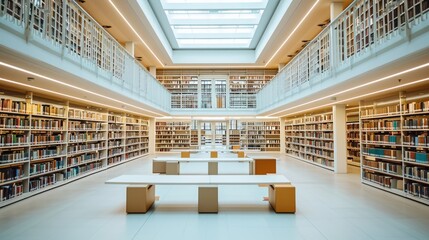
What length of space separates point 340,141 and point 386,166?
8.20ft

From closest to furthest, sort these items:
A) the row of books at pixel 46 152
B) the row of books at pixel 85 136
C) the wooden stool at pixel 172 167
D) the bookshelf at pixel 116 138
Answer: the row of books at pixel 46 152, the row of books at pixel 85 136, the wooden stool at pixel 172 167, the bookshelf at pixel 116 138

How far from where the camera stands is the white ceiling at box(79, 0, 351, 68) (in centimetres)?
898

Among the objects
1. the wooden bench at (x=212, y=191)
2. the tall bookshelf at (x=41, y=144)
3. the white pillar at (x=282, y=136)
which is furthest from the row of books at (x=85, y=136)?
the white pillar at (x=282, y=136)

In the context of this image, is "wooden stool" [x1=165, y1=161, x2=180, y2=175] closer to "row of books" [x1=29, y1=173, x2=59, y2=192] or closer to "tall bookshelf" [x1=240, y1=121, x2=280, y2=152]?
"row of books" [x1=29, y1=173, x2=59, y2=192]

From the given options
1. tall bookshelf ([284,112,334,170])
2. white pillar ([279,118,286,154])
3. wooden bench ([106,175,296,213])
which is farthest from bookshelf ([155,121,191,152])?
wooden bench ([106,175,296,213])

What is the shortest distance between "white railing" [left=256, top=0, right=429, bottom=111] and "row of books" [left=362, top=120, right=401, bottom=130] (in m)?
1.91

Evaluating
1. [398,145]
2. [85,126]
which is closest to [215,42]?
[85,126]

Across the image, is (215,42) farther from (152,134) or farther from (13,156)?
(13,156)

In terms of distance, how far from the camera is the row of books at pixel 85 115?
7.78 meters

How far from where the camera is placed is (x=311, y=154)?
11500 millimetres

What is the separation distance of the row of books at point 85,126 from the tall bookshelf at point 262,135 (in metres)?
9.78

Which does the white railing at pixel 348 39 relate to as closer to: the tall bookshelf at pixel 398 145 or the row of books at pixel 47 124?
the tall bookshelf at pixel 398 145

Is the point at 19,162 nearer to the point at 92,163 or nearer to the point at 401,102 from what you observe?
the point at 92,163

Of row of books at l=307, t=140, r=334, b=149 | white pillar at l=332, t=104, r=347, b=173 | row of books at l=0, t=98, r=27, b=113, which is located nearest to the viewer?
row of books at l=0, t=98, r=27, b=113
